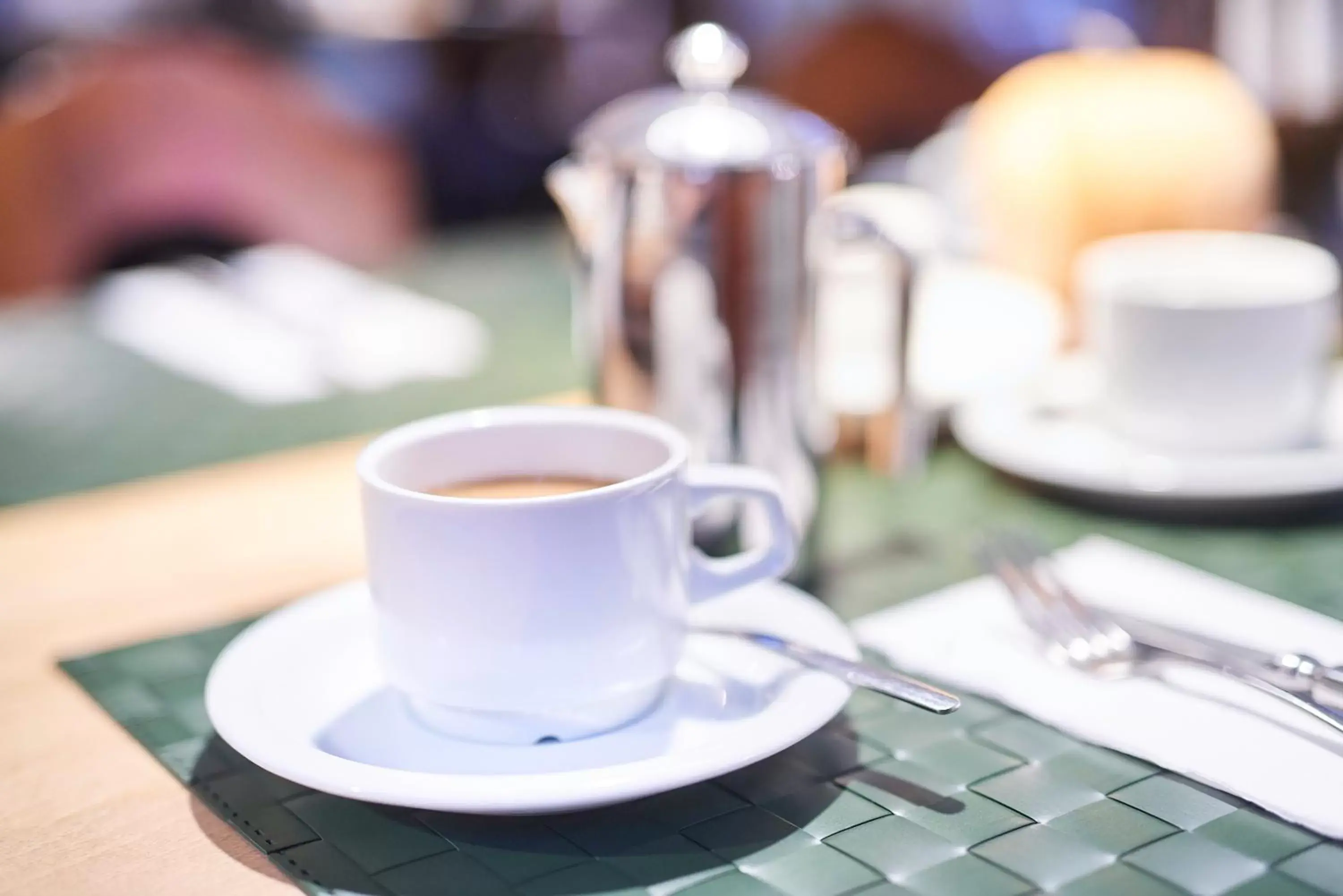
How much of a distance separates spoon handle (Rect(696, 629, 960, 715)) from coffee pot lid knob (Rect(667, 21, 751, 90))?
9.1 inches

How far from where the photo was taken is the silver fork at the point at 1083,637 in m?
0.42

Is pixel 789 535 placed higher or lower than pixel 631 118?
lower

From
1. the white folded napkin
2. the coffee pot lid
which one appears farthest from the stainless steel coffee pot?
the white folded napkin

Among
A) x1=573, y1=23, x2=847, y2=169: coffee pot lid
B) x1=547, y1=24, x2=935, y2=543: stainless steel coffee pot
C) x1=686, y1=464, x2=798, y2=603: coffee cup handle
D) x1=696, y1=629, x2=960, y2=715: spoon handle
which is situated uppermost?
x1=573, y1=23, x2=847, y2=169: coffee pot lid

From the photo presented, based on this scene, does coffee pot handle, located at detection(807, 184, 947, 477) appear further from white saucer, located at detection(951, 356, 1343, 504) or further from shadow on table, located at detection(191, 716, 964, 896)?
shadow on table, located at detection(191, 716, 964, 896)

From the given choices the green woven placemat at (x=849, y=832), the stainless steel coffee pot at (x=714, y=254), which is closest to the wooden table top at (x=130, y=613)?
the green woven placemat at (x=849, y=832)

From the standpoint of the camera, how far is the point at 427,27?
2.89m

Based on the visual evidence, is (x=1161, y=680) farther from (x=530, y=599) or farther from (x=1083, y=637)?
(x=530, y=599)

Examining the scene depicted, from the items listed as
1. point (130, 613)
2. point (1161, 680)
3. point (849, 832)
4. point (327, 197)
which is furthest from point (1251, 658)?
point (327, 197)

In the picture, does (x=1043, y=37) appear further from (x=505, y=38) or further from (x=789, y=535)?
(x=789, y=535)

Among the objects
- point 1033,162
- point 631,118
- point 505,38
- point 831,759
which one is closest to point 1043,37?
point 505,38

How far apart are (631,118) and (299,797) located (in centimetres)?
30

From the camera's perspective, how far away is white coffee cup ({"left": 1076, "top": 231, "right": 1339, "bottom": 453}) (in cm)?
60

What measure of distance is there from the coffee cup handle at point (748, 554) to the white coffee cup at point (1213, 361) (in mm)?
247
